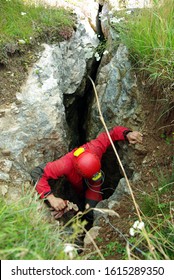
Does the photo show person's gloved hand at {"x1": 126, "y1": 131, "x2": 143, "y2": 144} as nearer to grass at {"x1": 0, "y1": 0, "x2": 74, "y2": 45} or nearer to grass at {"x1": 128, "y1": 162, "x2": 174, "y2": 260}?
grass at {"x1": 128, "y1": 162, "x2": 174, "y2": 260}

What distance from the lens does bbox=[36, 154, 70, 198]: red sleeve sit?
3.87m

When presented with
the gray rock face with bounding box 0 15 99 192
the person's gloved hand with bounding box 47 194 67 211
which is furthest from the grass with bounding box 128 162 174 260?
the gray rock face with bounding box 0 15 99 192

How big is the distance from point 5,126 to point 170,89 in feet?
7.30

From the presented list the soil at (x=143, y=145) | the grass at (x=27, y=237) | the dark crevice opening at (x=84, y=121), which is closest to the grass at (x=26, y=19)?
the soil at (x=143, y=145)

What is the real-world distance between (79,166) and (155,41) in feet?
6.04

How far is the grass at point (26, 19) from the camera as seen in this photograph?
4621 millimetres

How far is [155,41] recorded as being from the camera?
3.83 m

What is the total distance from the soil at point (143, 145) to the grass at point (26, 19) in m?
0.22

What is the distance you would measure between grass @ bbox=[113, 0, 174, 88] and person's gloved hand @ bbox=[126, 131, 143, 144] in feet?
2.44

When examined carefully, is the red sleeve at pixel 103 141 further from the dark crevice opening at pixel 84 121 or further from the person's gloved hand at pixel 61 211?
the person's gloved hand at pixel 61 211

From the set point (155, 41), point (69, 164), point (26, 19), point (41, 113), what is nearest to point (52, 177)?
point (69, 164)

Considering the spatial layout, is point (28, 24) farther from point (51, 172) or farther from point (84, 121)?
point (51, 172)

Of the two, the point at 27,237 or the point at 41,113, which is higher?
the point at 41,113

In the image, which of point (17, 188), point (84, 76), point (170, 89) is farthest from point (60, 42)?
point (17, 188)
